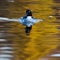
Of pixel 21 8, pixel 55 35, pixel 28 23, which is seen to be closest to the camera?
pixel 28 23

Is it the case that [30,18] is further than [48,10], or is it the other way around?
[48,10]

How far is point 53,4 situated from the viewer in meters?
1.13

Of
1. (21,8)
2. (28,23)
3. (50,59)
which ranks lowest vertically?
(28,23)

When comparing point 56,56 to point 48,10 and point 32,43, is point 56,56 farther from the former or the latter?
point 48,10

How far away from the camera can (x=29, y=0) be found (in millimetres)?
1135

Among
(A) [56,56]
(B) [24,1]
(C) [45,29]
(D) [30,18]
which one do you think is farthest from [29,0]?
(D) [30,18]

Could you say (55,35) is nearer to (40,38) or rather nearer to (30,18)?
(40,38)

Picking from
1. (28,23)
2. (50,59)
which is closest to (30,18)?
(28,23)

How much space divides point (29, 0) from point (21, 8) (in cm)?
7

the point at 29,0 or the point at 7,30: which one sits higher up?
the point at 29,0

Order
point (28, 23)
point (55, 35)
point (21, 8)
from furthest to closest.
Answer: point (55, 35), point (21, 8), point (28, 23)

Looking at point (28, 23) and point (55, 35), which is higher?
point (55, 35)

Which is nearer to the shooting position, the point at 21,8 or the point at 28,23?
the point at 28,23

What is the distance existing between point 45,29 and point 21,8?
0.50 feet
